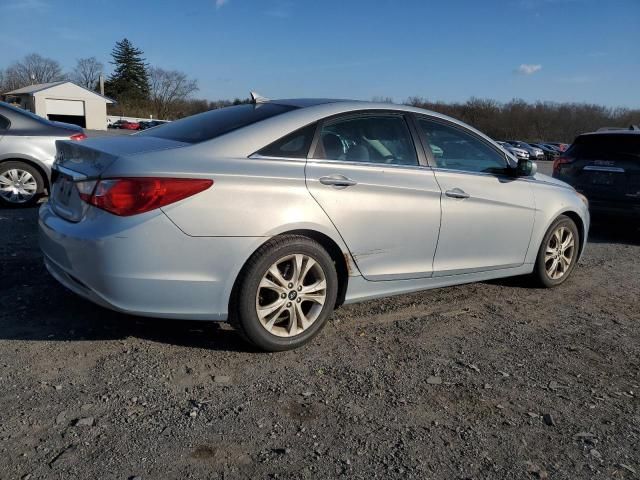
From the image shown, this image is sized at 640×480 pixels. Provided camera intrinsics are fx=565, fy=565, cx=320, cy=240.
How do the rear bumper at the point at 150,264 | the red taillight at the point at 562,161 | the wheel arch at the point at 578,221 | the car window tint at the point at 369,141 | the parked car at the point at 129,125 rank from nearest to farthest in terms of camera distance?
the rear bumper at the point at 150,264 → the car window tint at the point at 369,141 → the wheel arch at the point at 578,221 → the red taillight at the point at 562,161 → the parked car at the point at 129,125

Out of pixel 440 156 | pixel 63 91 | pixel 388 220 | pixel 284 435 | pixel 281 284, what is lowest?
pixel 284 435

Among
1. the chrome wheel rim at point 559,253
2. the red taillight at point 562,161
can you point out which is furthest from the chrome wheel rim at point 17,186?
the red taillight at point 562,161

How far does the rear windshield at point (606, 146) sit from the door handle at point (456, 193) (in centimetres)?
462

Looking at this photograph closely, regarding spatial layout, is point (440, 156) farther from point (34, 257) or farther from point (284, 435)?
point (34, 257)

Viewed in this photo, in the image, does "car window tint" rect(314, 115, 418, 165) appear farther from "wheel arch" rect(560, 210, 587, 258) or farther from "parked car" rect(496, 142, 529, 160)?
"wheel arch" rect(560, 210, 587, 258)

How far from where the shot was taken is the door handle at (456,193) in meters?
4.16

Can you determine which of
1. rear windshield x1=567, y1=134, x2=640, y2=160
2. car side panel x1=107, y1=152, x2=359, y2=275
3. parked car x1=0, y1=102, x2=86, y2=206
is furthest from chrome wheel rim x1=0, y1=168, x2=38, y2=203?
rear windshield x1=567, y1=134, x2=640, y2=160

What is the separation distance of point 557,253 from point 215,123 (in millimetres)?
3353

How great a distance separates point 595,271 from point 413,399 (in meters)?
3.93

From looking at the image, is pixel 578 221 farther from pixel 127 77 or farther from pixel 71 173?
pixel 127 77

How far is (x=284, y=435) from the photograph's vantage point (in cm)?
263

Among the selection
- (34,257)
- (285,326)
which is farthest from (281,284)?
(34,257)

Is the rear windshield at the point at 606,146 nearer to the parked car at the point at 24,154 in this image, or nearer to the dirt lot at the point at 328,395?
the dirt lot at the point at 328,395

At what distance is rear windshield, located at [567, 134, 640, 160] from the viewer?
765 centimetres
